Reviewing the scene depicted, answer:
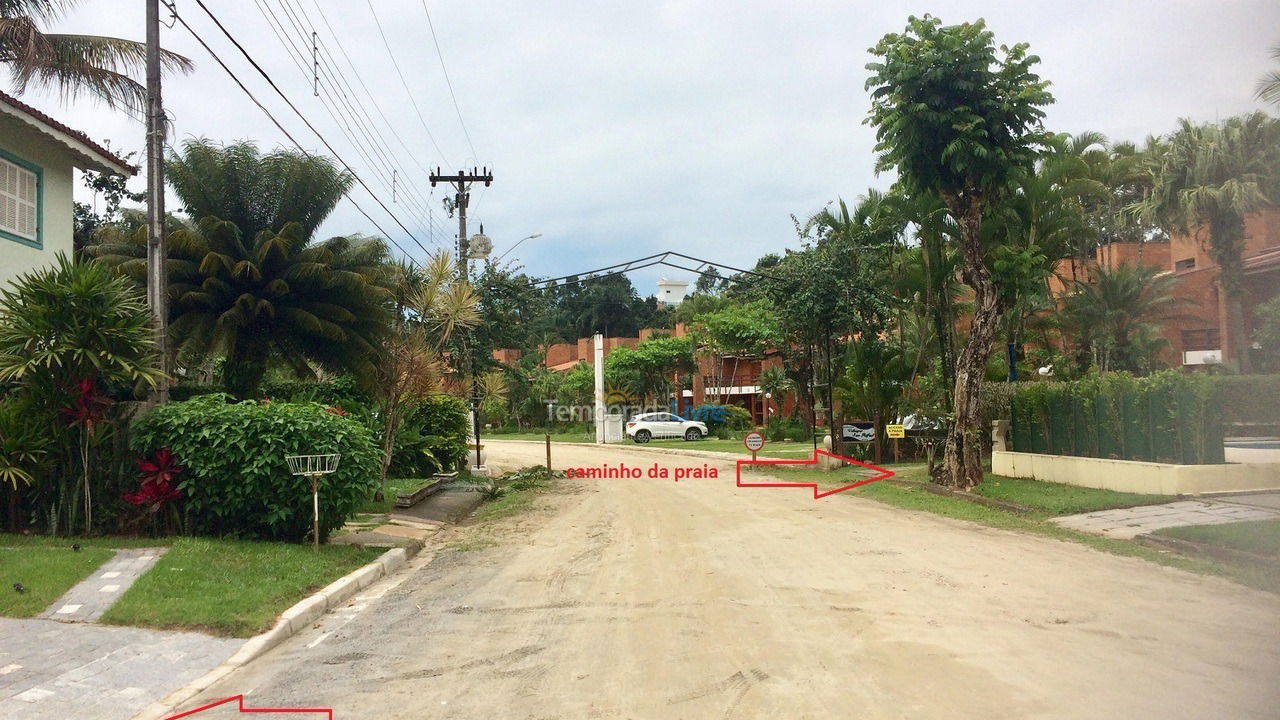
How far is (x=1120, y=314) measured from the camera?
30.9 meters

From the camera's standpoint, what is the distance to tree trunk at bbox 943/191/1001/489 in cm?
1823

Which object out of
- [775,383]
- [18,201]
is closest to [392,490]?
[18,201]

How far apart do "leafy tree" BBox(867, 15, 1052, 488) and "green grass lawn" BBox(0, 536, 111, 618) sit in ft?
48.5

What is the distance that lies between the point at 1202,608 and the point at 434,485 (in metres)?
14.9

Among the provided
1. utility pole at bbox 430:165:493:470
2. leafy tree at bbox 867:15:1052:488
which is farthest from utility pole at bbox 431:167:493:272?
leafy tree at bbox 867:15:1052:488

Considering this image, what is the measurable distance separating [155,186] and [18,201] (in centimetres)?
454

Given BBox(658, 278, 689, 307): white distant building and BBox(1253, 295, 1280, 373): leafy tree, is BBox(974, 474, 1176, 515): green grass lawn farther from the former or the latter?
BBox(658, 278, 689, 307): white distant building

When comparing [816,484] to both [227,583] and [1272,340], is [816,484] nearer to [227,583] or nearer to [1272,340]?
[1272,340]

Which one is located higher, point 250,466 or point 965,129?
point 965,129

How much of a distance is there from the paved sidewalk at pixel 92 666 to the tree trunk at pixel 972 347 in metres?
14.9

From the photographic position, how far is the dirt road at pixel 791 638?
5.54m

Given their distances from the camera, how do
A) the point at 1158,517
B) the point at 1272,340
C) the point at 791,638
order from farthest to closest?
the point at 1158,517, the point at 1272,340, the point at 791,638

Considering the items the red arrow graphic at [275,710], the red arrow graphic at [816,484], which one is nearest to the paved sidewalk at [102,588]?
the red arrow graphic at [275,710]

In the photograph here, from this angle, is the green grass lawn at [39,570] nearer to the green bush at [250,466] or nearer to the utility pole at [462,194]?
the green bush at [250,466]
